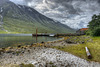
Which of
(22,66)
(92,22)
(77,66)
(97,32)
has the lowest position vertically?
(77,66)

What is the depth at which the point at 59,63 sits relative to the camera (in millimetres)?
11336

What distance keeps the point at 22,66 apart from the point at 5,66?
2.23 metres

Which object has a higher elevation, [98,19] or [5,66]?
[98,19]

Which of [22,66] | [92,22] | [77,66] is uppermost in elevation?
[92,22]

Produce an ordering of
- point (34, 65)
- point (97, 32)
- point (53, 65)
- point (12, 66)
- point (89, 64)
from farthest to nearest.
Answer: point (97, 32) → point (89, 64) → point (53, 65) → point (34, 65) → point (12, 66)

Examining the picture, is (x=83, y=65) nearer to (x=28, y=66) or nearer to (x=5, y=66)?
(x=28, y=66)

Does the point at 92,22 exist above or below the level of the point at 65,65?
above

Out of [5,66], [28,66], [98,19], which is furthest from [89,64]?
[98,19]

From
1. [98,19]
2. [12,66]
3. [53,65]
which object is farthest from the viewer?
[98,19]

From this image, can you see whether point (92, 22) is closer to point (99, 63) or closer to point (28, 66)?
point (99, 63)

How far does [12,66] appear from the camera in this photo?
9445 mm

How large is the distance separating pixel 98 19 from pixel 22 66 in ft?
169

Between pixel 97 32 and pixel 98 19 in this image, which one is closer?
pixel 97 32

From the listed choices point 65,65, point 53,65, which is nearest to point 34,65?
point 53,65
